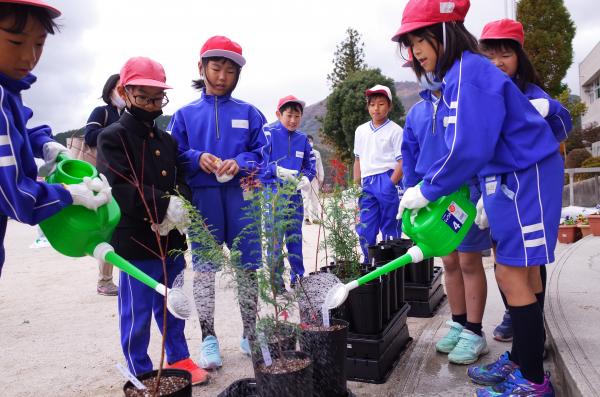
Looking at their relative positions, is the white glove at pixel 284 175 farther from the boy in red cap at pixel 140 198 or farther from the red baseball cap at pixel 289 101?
the red baseball cap at pixel 289 101

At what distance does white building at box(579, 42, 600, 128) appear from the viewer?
3025 cm

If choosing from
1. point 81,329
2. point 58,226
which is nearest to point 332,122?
point 81,329

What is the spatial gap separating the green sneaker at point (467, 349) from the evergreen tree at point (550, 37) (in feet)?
58.1

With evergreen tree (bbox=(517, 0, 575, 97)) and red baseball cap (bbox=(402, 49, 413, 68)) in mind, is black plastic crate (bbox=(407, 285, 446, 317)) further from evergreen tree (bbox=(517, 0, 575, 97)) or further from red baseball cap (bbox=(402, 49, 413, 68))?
evergreen tree (bbox=(517, 0, 575, 97))

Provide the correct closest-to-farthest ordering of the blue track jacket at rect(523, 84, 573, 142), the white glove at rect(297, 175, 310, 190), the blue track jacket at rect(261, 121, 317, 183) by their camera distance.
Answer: the blue track jacket at rect(523, 84, 573, 142) → the white glove at rect(297, 175, 310, 190) → the blue track jacket at rect(261, 121, 317, 183)

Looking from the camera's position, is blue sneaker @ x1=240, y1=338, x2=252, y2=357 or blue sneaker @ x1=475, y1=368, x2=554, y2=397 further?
blue sneaker @ x1=240, y1=338, x2=252, y2=357

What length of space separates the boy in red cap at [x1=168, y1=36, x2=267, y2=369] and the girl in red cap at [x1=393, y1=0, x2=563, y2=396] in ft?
4.09

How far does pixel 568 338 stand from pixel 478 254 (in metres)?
0.63

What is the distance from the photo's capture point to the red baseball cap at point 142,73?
8.04 ft

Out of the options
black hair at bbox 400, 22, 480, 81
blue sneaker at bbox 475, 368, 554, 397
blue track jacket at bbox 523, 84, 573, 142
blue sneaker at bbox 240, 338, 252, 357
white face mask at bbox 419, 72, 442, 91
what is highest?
black hair at bbox 400, 22, 480, 81

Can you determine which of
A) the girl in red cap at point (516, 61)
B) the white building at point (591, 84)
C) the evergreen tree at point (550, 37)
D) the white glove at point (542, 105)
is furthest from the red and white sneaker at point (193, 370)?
the white building at point (591, 84)

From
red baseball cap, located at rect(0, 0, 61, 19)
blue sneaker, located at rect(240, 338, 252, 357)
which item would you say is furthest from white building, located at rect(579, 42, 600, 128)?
red baseball cap, located at rect(0, 0, 61, 19)

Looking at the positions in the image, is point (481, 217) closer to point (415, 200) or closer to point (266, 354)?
point (415, 200)

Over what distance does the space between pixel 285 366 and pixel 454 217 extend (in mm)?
997
